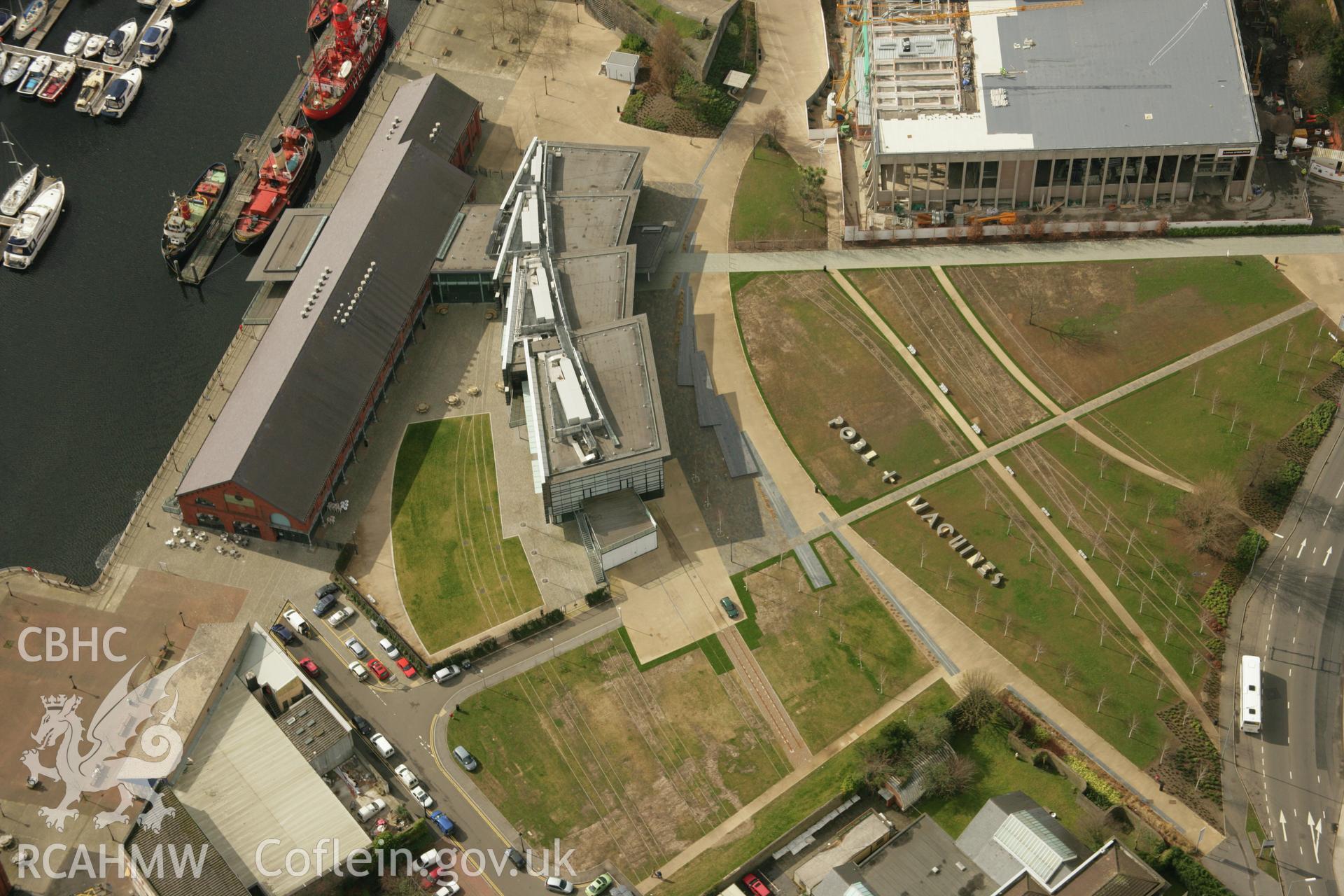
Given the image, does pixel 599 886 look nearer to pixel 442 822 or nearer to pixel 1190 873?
pixel 442 822

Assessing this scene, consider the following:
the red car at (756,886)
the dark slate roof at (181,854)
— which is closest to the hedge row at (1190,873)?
the red car at (756,886)

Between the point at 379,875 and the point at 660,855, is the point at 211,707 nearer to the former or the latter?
the point at 379,875

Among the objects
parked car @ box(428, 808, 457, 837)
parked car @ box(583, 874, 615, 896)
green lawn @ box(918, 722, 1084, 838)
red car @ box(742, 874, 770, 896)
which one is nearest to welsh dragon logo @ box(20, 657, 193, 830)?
parked car @ box(428, 808, 457, 837)

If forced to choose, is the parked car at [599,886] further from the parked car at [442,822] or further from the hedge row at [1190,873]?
the hedge row at [1190,873]

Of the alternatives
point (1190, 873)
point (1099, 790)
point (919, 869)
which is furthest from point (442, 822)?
point (1190, 873)

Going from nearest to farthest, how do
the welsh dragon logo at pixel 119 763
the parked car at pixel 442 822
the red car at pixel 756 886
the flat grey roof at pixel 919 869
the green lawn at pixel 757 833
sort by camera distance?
the flat grey roof at pixel 919 869 < the red car at pixel 756 886 < the green lawn at pixel 757 833 < the welsh dragon logo at pixel 119 763 < the parked car at pixel 442 822

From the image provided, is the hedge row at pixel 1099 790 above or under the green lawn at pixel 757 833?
above

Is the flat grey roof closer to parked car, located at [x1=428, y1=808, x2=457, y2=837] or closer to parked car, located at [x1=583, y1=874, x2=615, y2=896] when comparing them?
parked car, located at [x1=583, y1=874, x2=615, y2=896]
